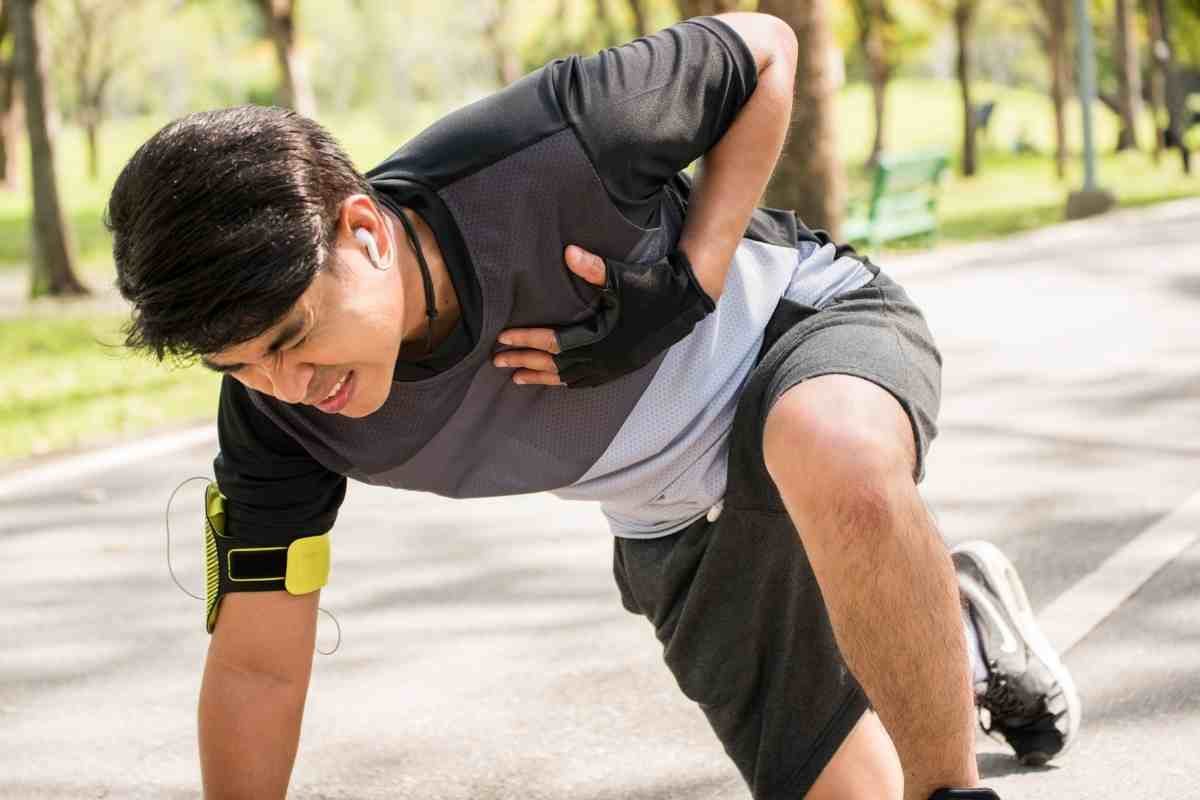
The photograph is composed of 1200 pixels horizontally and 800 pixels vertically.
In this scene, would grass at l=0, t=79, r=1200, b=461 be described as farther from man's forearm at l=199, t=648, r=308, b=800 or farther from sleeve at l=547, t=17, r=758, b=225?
sleeve at l=547, t=17, r=758, b=225

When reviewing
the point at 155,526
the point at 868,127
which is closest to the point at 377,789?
the point at 155,526

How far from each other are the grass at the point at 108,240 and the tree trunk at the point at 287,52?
72cm

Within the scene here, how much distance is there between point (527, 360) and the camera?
2.61 metres

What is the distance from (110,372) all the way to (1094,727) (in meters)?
7.18

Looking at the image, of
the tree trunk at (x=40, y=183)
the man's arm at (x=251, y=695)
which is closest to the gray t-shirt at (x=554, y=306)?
the man's arm at (x=251, y=695)

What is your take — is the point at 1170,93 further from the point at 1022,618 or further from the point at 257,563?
the point at 257,563

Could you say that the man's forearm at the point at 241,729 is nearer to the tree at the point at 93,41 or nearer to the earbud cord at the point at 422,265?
the earbud cord at the point at 422,265

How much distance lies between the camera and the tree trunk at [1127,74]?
2577 cm

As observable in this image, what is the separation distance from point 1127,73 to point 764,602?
2621 cm

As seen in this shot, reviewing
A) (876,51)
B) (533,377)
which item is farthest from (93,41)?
(533,377)

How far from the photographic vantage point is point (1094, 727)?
357 centimetres

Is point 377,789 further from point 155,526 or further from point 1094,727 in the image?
point 155,526

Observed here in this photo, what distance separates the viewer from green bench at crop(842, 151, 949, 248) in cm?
1373

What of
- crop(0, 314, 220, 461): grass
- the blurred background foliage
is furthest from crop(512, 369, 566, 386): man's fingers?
the blurred background foliage
